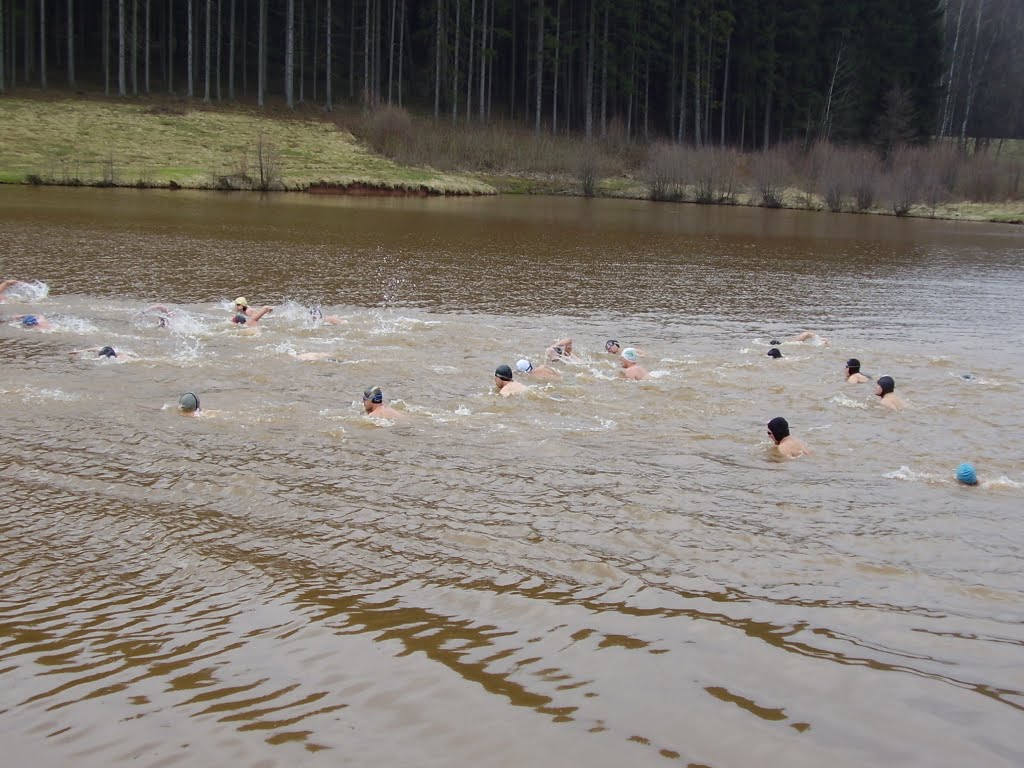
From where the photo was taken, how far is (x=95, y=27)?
80.1 m

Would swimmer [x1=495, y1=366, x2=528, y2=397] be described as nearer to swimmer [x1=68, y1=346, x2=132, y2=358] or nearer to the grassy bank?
swimmer [x1=68, y1=346, x2=132, y2=358]

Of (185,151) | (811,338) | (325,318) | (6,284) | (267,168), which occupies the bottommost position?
(811,338)

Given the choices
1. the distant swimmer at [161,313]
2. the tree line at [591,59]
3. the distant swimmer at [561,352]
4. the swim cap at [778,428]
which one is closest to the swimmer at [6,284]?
the distant swimmer at [161,313]

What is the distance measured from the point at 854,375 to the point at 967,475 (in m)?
5.57

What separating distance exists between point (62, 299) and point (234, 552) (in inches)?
592

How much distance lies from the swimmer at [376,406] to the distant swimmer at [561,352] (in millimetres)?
4546

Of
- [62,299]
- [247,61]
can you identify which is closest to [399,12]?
[247,61]

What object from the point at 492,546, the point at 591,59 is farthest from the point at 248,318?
the point at 591,59

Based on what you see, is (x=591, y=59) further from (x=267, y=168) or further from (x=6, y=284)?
(x=6, y=284)

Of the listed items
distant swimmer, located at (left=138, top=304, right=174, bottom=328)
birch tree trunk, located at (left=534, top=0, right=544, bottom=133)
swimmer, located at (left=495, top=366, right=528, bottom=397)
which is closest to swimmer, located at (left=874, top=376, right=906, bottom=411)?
swimmer, located at (left=495, top=366, right=528, bottom=397)

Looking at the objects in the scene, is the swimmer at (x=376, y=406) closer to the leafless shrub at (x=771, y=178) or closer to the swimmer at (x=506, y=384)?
the swimmer at (x=506, y=384)

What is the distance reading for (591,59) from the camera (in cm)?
7856

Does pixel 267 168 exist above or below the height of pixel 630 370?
above

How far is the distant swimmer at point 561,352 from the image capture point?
669 inches
